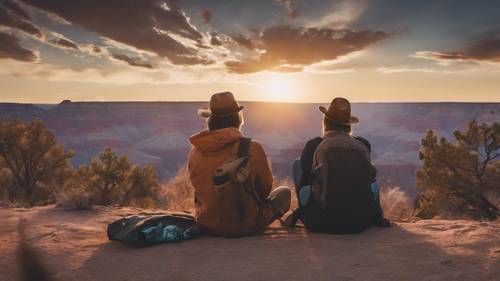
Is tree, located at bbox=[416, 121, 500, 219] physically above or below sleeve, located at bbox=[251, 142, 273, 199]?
below

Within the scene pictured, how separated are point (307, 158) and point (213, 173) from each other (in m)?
1.10

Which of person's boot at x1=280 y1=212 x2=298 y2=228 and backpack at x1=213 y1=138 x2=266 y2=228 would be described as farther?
person's boot at x1=280 y1=212 x2=298 y2=228

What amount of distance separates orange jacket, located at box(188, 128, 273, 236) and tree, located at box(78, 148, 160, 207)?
1654 cm

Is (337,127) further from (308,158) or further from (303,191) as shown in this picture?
(303,191)

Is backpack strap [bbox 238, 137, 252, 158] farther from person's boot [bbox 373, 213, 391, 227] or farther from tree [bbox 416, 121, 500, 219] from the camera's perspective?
tree [bbox 416, 121, 500, 219]

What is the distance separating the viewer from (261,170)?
14.9 feet

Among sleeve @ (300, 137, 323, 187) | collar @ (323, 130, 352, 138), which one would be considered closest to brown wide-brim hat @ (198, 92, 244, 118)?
sleeve @ (300, 137, 323, 187)

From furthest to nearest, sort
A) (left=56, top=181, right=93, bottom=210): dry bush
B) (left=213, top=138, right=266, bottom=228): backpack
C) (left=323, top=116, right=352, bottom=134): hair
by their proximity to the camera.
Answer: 1. (left=56, top=181, right=93, bottom=210): dry bush
2. (left=323, top=116, right=352, bottom=134): hair
3. (left=213, top=138, right=266, bottom=228): backpack

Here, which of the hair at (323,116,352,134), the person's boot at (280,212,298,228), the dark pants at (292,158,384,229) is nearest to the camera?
the hair at (323,116,352,134)

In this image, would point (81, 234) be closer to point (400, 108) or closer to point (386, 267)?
point (386, 267)

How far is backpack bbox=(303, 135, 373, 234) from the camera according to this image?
4344mm

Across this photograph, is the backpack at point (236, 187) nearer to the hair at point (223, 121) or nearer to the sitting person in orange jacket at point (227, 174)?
the sitting person in orange jacket at point (227, 174)

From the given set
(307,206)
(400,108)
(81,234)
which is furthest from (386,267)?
(400,108)

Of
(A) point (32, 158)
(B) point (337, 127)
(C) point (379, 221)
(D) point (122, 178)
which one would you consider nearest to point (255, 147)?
(B) point (337, 127)
